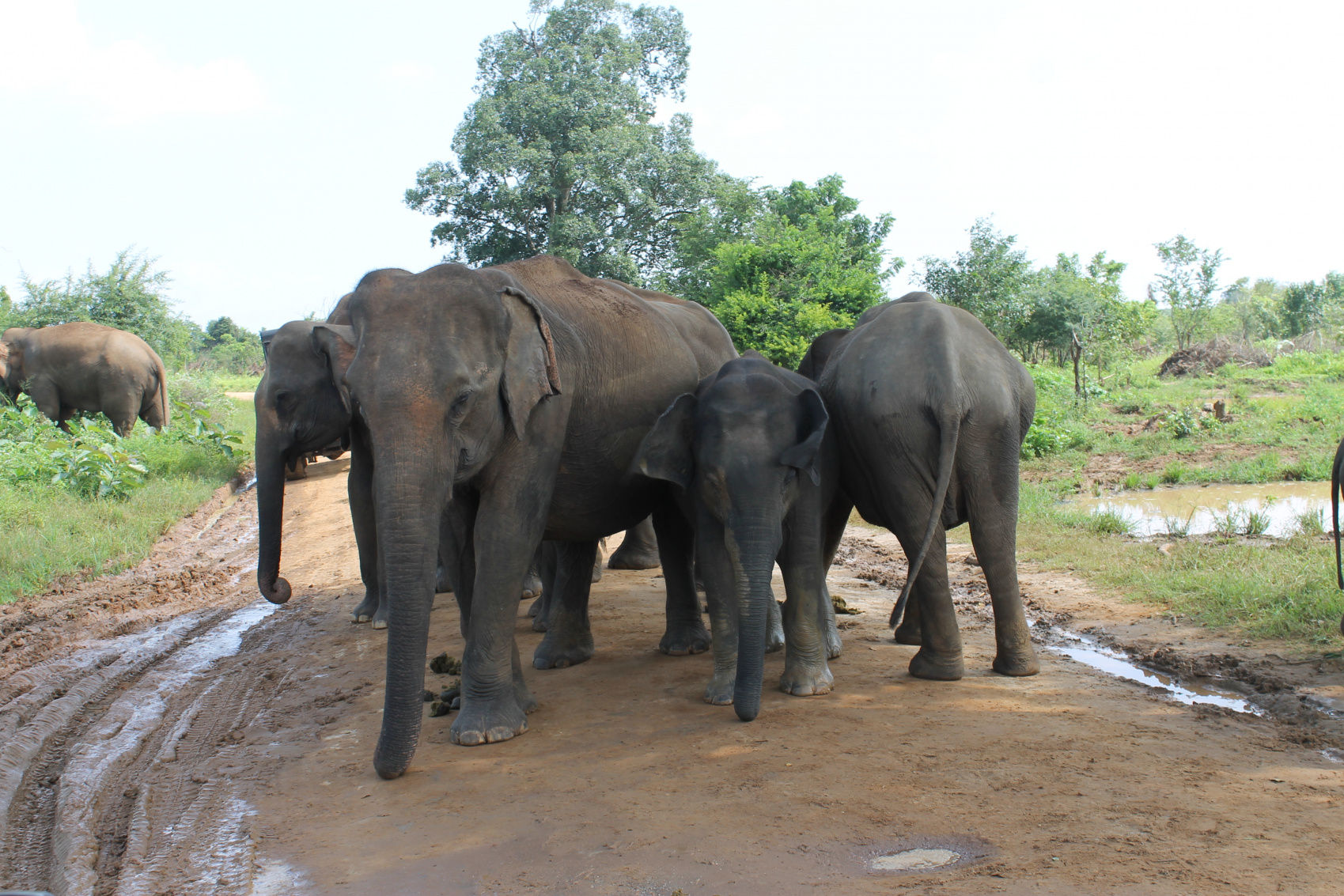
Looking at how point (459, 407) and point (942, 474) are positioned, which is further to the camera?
point (942, 474)

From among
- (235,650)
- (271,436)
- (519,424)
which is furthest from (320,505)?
(519,424)

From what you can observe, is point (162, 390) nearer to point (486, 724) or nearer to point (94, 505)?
point (94, 505)

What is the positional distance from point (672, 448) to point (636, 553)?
4845 millimetres

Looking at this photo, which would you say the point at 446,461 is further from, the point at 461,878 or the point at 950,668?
the point at 950,668

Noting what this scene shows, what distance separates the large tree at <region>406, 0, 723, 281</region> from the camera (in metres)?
32.8

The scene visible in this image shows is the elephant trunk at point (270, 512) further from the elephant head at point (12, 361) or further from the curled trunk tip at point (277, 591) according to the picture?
the elephant head at point (12, 361)

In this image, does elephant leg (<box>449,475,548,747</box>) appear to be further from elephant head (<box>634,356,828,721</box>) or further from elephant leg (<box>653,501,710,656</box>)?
elephant leg (<box>653,501,710,656</box>)

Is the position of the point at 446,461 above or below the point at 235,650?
above

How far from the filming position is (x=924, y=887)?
3527 mm

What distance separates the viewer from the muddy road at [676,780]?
375 centimetres

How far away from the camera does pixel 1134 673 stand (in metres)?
6.38

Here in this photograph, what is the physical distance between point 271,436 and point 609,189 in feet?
90.7

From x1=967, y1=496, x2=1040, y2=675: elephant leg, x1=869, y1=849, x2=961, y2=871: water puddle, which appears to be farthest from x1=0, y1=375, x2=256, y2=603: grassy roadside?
x1=869, y1=849, x2=961, y2=871: water puddle

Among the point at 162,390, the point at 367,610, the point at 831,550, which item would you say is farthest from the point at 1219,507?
the point at 162,390
